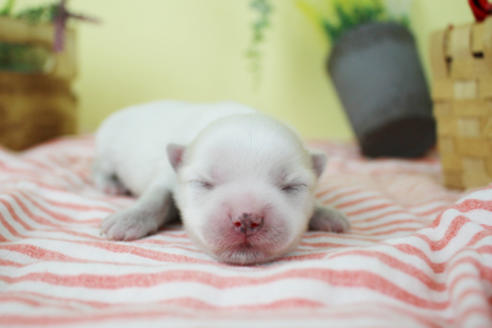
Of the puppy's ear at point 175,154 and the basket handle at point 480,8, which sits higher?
the basket handle at point 480,8

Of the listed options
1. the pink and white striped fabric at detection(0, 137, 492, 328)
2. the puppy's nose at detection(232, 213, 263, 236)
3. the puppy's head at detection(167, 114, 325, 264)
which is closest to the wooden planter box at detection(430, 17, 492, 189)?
the pink and white striped fabric at detection(0, 137, 492, 328)

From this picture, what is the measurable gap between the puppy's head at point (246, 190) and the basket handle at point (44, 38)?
2.02m

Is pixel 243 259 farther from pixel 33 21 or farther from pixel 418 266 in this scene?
pixel 33 21

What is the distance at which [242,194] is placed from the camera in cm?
95

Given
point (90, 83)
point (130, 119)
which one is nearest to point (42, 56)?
point (90, 83)

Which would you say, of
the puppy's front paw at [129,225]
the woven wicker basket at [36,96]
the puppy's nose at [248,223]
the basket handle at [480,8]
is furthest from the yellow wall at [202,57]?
the puppy's nose at [248,223]

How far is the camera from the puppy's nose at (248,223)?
92cm

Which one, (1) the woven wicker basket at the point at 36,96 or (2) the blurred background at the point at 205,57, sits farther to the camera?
(2) the blurred background at the point at 205,57

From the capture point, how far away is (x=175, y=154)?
1.25 metres

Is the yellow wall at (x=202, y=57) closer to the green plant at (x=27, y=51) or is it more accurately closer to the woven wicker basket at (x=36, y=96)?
the woven wicker basket at (x=36, y=96)

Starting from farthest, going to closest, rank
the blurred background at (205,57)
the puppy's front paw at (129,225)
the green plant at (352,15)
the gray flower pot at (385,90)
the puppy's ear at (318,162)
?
1. the blurred background at (205,57)
2. the green plant at (352,15)
3. the gray flower pot at (385,90)
4. the puppy's ear at (318,162)
5. the puppy's front paw at (129,225)

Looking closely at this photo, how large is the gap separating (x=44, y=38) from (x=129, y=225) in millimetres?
2080

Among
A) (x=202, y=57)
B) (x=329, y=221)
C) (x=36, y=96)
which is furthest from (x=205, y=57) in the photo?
(x=329, y=221)

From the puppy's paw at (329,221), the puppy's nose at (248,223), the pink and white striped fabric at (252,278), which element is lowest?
the puppy's paw at (329,221)
